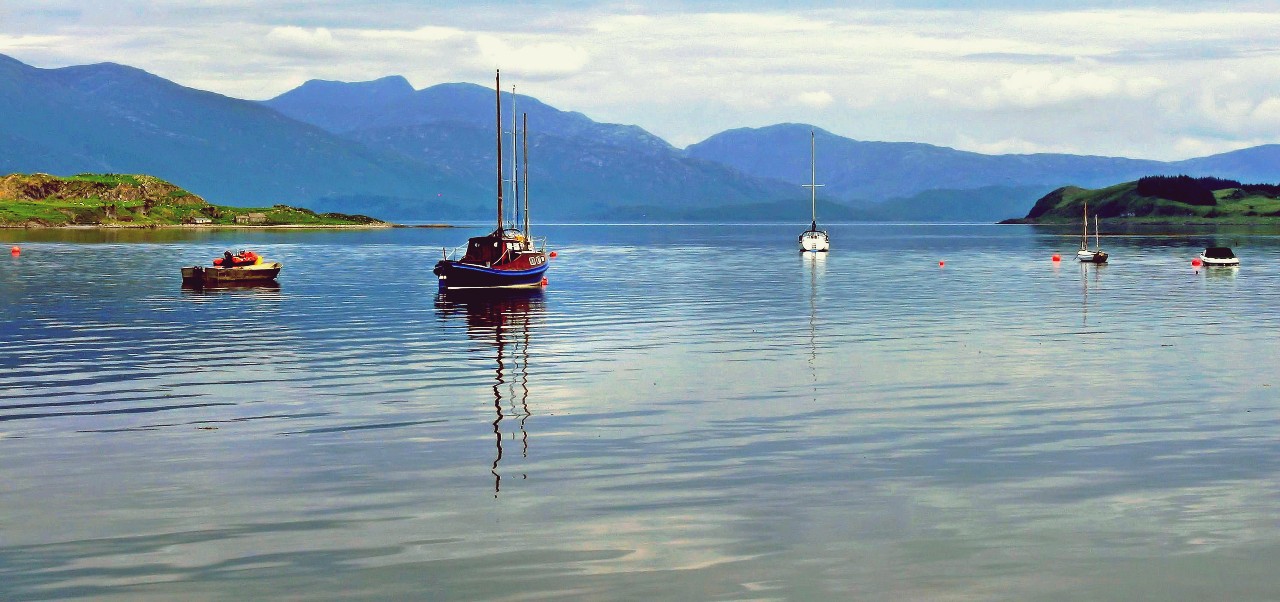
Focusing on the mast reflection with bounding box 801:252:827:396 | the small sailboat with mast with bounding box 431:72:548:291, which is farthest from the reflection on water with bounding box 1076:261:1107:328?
the small sailboat with mast with bounding box 431:72:548:291

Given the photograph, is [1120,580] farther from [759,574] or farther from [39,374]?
[39,374]

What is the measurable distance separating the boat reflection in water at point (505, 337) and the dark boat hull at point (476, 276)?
0.67 meters

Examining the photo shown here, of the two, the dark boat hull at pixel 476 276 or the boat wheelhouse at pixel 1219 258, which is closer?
the dark boat hull at pixel 476 276

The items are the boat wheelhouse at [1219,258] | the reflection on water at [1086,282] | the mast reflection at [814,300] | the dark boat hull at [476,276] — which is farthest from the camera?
the boat wheelhouse at [1219,258]

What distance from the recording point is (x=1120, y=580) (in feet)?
61.1

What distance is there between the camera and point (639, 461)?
27.8 metres

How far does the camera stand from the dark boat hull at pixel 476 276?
89.1 meters

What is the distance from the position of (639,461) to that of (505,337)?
31348 mm

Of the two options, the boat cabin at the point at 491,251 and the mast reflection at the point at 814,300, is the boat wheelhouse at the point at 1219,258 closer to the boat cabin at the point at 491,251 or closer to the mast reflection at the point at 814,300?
the mast reflection at the point at 814,300

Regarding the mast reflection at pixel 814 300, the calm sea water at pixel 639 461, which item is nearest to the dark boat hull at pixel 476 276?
the mast reflection at pixel 814 300

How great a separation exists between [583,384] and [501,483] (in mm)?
15880

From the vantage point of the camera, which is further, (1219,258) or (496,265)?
(1219,258)

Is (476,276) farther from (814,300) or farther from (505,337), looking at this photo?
(505,337)

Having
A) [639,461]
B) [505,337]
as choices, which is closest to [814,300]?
[505,337]
